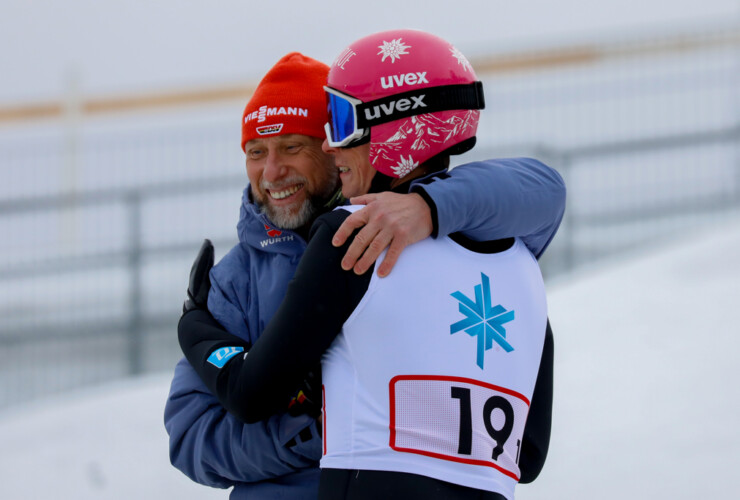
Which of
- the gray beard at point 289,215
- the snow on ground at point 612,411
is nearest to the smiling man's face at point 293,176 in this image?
the gray beard at point 289,215

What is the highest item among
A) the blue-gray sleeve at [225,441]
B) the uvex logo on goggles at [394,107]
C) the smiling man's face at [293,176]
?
the uvex logo on goggles at [394,107]

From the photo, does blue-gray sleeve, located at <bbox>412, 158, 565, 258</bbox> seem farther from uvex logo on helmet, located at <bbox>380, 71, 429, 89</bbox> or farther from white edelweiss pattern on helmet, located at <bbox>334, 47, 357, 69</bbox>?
white edelweiss pattern on helmet, located at <bbox>334, 47, 357, 69</bbox>

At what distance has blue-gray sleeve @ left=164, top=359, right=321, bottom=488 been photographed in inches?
69.5

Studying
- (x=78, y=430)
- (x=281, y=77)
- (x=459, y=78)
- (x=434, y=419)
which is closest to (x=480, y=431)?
(x=434, y=419)

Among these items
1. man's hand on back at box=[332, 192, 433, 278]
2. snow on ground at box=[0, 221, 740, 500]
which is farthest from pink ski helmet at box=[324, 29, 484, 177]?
snow on ground at box=[0, 221, 740, 500]

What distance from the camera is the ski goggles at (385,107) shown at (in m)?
1.74

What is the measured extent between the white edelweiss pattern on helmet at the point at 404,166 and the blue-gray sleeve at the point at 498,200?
49 mm

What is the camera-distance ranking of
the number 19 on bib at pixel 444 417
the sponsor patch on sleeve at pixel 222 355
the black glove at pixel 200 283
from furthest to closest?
the black glove at pixel 200 283
the sponsor patch on sleeve at pixel 222 355
the number 19 on bib at pixel 444 417

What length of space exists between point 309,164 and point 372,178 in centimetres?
45

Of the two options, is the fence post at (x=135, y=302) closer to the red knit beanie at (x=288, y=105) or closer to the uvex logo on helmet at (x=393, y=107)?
the red knit beanie at (x=288, y=105)

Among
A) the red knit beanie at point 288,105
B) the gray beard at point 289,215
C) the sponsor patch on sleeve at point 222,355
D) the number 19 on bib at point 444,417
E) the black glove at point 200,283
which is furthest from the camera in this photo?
the red knit beanie at point 288,105

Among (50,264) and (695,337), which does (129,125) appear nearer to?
(50,264)

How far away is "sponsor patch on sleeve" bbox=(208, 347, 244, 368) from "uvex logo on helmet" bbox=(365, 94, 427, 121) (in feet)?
1.60

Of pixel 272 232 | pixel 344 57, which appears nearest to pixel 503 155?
pixel 272 232
